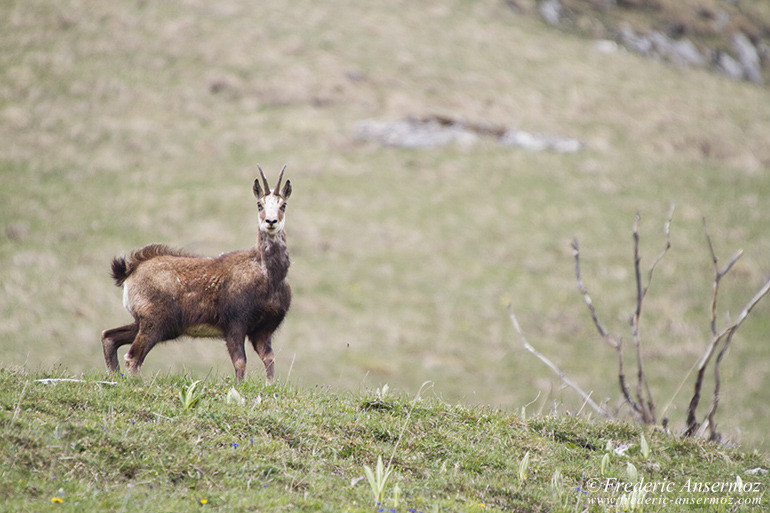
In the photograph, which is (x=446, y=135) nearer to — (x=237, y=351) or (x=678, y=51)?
(x=237, y=351)

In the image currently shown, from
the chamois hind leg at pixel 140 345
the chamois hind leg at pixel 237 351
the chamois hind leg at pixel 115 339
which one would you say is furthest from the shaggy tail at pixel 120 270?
the chamois hind leg at pixel 237 351

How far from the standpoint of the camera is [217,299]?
28.1 ft

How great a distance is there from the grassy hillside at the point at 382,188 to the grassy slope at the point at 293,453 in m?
7.94

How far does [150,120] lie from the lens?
1468 inches

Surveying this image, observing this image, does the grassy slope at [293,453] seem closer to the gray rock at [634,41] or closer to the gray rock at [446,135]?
the gray rock at [446,135]

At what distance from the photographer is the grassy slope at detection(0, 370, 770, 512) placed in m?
5.62

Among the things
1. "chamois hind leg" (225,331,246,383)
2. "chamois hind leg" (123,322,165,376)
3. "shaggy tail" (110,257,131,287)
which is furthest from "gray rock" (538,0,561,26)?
"chamois hind leg" (123,322,165,376)

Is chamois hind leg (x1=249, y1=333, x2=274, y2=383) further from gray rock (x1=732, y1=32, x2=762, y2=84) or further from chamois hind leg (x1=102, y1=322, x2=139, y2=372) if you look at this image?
gray rock (x1=732, y1=32, x2=762, y2=84)

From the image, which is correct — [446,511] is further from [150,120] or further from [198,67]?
[198,67]

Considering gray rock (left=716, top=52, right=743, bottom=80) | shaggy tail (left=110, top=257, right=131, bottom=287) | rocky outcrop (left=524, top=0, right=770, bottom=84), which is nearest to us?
shaggy tail (left=110, top=257, right=131, bottom=287)

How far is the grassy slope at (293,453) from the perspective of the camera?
18.4ft

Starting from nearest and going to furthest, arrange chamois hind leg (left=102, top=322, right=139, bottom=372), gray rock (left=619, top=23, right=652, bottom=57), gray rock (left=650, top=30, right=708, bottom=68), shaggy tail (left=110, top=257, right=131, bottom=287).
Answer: chamois hind leg (left=102, top=322, right=139, bottom=372)
shaggy tail (left=110, top=257, right=131, bottom=287)
gray rock (left=619, top=23, right=652, bottom=57)
gray rock (left=650, top=30, right=708, bottom=68)

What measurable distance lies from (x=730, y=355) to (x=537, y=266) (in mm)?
8389

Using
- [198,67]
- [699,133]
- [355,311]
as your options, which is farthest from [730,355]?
[198,67]
